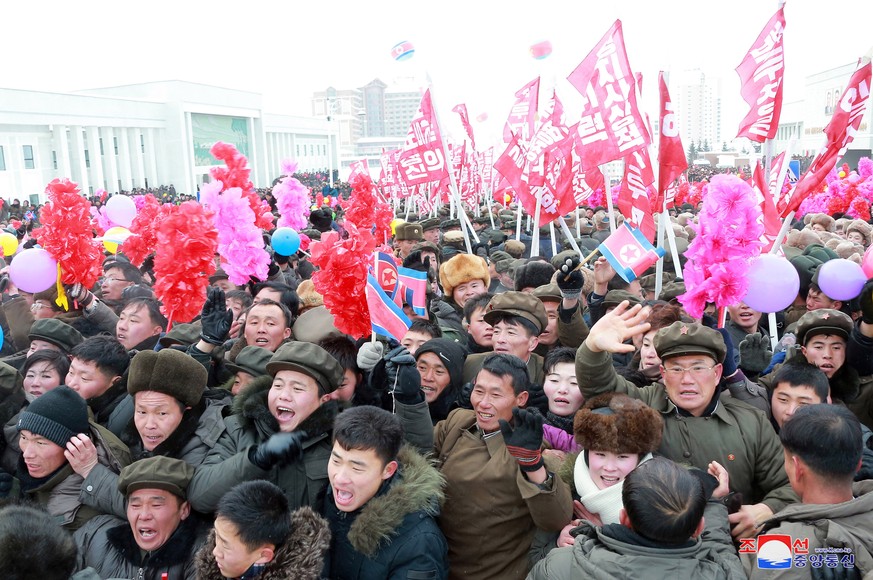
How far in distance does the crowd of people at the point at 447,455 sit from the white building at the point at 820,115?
42.9m

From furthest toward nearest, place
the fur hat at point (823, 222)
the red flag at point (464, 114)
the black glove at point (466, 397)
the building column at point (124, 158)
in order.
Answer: the building column at point (124, 158) < the red flag at point (464, 114) < the fur hat at point (823, 222) < the black glove at point (466, 397)

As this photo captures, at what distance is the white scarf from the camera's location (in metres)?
2.70

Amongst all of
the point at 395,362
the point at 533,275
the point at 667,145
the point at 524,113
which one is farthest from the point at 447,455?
the point at 524,113

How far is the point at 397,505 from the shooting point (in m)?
2.58

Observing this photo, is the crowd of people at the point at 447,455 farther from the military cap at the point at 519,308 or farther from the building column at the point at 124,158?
Result: the building column at the point at 124,158

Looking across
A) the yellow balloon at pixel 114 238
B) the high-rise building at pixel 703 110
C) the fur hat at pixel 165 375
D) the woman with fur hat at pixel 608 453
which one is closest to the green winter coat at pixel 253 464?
the fur hat at pixel 165 375

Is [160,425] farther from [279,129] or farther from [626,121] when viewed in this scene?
[279,129]

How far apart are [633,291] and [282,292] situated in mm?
3002

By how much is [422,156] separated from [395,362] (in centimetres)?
745

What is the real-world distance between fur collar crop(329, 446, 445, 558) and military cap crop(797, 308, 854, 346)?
2372mm

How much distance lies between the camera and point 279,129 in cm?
6353

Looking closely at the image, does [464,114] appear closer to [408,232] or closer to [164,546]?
[408,232]

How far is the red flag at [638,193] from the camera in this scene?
6129 mm

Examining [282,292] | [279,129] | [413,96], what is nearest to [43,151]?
[279,129]
